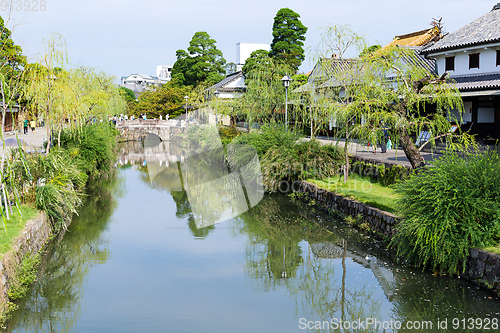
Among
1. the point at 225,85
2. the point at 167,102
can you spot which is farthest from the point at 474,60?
the point at 167,102

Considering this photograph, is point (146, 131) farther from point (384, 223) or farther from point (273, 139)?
point (384, 223)

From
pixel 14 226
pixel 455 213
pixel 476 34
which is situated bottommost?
pixel 14 226

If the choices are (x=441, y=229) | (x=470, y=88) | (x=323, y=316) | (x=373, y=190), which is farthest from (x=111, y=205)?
(x=470, y=88)

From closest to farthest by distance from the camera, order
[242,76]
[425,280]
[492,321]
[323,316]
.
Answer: [492,321] < [323,316] < [425,280] < [242,76]

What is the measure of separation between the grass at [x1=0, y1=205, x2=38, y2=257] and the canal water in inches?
36.6

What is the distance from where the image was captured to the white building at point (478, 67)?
17.8m

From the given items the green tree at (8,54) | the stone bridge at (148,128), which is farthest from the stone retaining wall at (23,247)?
the stone bridge at (148,128)

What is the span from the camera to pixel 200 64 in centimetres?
4891

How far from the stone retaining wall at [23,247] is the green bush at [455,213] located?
267 inches

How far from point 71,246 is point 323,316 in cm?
621

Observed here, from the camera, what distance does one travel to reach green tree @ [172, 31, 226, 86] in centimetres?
4902

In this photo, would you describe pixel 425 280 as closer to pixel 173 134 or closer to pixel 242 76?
pixel 173 134

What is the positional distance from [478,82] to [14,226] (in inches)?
682

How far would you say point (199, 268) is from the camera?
9.05m
